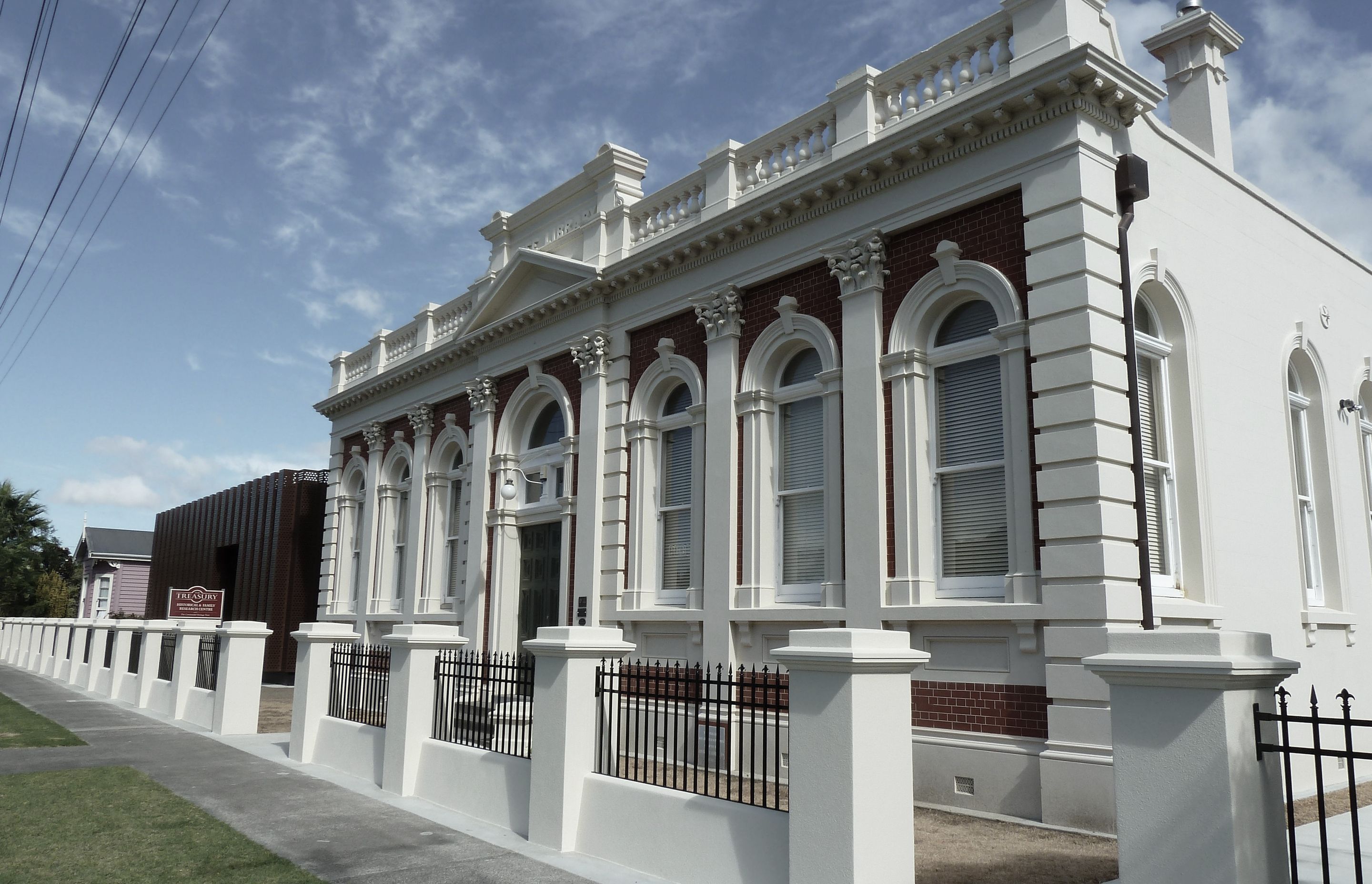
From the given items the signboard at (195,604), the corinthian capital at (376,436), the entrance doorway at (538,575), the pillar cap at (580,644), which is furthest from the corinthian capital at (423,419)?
the pillar cap at (580,644)

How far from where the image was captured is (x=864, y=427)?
39.2 ft

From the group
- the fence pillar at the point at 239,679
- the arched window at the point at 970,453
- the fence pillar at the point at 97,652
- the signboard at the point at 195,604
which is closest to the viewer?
the arched window at the point at 970,453

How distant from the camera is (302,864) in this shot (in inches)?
306

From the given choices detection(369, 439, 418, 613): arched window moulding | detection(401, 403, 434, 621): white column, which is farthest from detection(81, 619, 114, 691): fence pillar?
detection(401, 403, 434, 621): white column

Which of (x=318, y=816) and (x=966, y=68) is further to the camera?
(x=966, y=68)

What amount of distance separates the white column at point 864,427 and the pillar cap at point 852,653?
489 cm

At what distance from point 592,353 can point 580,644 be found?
862 centimetres

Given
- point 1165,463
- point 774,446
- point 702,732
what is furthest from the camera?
point 774,446

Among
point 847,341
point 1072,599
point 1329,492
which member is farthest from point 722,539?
point 1329,492

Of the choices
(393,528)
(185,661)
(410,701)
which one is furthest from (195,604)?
(410,701)

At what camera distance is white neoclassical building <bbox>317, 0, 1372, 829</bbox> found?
10.1m

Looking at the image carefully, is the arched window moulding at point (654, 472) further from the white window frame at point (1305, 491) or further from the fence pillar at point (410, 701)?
the white window frame at point (1305, 491)

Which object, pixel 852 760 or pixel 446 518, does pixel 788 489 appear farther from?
pixel 446 518

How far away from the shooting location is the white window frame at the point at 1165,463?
430 inches
